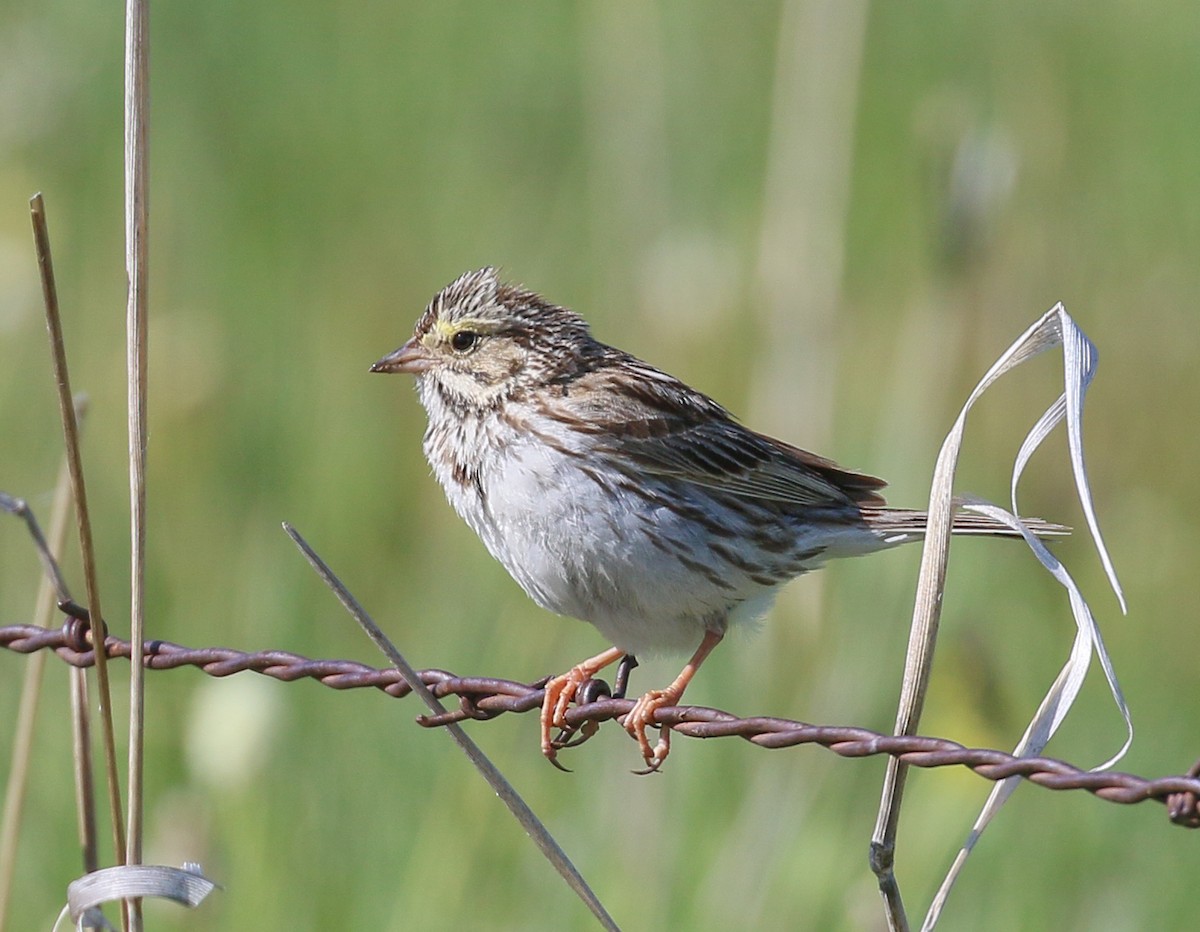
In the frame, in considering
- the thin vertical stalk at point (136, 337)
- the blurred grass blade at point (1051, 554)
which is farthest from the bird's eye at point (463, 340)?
the blurred grass blade at point (1051, 554)

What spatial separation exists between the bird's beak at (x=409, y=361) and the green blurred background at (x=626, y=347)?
977 mm

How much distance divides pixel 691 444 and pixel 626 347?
2.41 m

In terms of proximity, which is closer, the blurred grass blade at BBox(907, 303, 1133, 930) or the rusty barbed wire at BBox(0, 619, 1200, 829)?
the rusty barbed wire at BBox(0, 619, 1200, 829)

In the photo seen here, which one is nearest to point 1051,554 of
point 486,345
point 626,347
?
point 486,345

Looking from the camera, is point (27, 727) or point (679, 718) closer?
point (679, 718)

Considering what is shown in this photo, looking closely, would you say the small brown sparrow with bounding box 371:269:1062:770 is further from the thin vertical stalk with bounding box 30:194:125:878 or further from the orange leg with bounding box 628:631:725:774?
the thin vertical stalk with bounding box 30:194:125:878

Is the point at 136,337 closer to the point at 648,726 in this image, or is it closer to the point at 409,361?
the point at 648,726

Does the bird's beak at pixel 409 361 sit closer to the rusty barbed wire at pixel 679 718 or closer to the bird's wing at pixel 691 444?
the bird's wing at pixel 691 444

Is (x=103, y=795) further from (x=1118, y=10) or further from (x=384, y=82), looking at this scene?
(x=1118, y=10)

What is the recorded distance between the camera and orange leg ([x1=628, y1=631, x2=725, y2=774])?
3.49 m

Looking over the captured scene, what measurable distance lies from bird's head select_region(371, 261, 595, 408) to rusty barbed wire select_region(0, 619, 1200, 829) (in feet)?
3.46

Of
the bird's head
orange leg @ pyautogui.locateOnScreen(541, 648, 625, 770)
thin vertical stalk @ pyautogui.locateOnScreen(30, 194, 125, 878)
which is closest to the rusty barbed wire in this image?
thin vertical stalk @ pyautogui.locateOnScreen(30, 194, 125, 878)

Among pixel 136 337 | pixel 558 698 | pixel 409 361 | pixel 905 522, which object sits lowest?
pixel 558 698

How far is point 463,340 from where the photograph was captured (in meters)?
4.11
